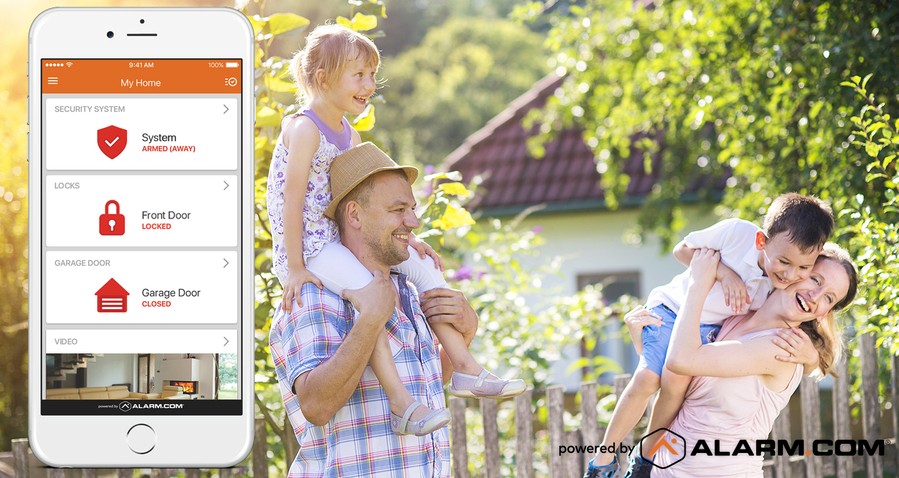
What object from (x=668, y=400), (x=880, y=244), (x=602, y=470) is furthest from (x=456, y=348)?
(x=880, y=244)

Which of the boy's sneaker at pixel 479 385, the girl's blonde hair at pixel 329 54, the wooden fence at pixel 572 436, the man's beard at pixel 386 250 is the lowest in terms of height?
the wooden fence at pixel 572 436

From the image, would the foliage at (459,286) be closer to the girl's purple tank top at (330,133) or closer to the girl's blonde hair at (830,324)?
the girl's purple tank top at (330,133)

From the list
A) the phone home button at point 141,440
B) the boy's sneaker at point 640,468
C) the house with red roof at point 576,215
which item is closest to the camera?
the phone home button at point 141,440

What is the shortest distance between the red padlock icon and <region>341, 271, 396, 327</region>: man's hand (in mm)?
621

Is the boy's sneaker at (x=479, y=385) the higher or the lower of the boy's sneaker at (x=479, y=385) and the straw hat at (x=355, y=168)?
the lower

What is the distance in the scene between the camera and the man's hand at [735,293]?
311cm

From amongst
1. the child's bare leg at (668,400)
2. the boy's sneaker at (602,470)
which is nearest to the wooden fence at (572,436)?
the boy's sneaker at (602,470)

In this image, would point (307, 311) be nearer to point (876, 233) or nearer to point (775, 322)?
point (775, 322)

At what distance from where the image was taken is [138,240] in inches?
Answer: 110

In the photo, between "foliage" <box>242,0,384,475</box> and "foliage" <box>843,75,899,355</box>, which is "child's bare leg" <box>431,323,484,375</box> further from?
"foliage" <box>843,75,899,355</box>

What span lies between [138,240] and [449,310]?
2.90ft

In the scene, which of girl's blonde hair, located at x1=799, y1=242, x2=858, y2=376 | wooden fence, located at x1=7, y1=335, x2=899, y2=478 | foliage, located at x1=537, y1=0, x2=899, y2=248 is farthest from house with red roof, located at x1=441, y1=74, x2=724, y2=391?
girl's blonde hair, located at x1=799, y1=242, x2=858, y2=376

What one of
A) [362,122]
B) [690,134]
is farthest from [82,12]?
[690,134]

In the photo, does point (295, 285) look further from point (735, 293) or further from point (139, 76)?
point (735, 293)
